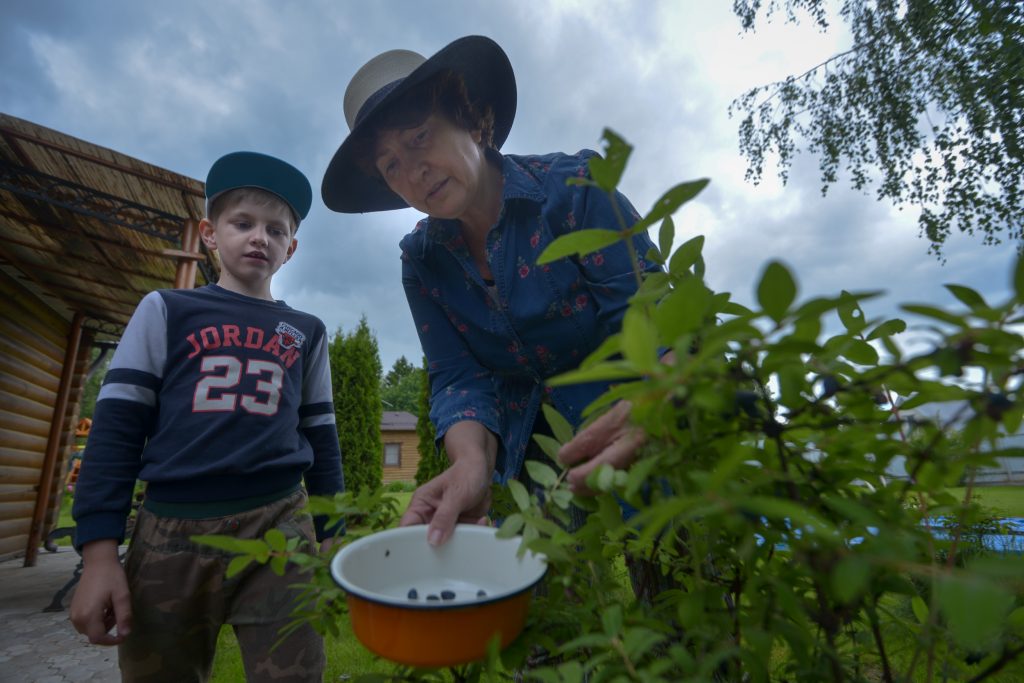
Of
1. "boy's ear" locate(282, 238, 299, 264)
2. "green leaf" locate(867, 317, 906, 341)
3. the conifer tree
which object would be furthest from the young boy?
the conifer tree

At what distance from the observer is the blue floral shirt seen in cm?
140

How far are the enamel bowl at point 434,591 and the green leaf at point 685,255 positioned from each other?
38 centimetres

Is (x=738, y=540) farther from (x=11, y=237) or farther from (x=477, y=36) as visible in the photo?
(x=11, y=237)

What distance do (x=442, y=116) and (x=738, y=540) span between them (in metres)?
1.36

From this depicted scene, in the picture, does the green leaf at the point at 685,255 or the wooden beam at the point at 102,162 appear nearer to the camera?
the green leaf at the point at 685,255

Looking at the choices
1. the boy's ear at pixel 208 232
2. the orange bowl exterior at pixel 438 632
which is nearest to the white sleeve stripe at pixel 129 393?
the boy's ear at pixel 208 232

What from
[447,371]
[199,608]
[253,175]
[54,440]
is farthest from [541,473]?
[54,440]

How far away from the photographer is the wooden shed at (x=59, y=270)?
457 cm

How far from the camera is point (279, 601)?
5.43ft

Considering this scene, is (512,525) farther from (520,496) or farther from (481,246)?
(481,246)

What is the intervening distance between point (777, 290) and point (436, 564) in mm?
702

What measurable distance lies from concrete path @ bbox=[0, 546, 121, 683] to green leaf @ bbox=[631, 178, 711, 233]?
13.8 ft

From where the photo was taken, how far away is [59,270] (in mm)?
6289

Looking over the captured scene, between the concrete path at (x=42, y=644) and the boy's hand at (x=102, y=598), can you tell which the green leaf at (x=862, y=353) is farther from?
the concrete path at (x=42, y=644)
